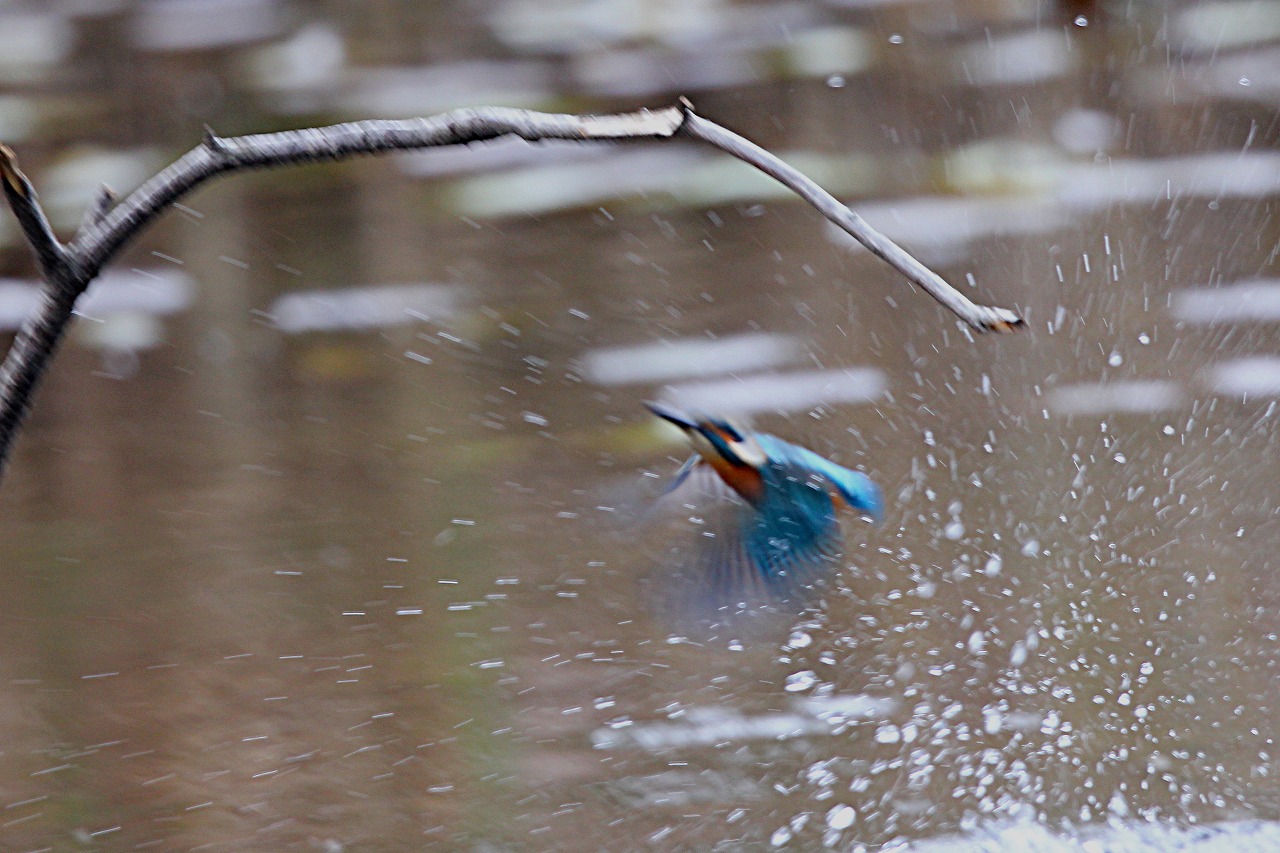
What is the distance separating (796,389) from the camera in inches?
55.7

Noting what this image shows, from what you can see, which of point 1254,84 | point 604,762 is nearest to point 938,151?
point 1254,84

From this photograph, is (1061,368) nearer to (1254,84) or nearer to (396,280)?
(1254,84)

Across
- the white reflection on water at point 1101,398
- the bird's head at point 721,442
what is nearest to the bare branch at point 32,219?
the bird's head at point 721,442

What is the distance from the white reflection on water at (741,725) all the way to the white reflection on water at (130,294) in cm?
70

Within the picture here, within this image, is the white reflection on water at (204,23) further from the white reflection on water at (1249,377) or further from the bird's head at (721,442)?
the white reflection on water at (1249,377)

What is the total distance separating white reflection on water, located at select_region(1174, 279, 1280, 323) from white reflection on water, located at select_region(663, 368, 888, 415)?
408 mm

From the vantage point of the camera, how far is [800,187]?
445 millimetres

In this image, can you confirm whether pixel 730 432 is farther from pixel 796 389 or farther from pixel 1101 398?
pixel 1101 398

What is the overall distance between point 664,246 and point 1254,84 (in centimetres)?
80

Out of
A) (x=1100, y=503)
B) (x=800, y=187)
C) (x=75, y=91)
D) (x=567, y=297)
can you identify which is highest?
(x=75, y=91)

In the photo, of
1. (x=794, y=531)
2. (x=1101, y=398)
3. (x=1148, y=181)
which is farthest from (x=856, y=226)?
(x=1148, y=181)

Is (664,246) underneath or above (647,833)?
above

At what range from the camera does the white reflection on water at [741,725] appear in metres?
1.34

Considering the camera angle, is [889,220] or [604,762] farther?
[889,220]
